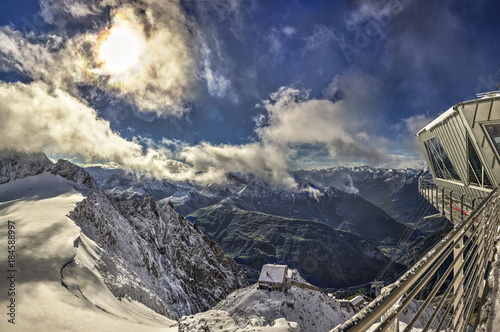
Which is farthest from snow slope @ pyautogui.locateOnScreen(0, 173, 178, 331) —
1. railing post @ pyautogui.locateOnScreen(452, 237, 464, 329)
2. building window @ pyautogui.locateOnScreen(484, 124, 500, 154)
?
building window @ pyautogui.locateOnScreen(484, 124, 500, 154)

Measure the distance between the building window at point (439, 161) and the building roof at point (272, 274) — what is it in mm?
33011

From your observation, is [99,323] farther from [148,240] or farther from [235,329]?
[148,240]

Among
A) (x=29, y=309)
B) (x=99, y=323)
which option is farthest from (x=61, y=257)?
(x=99, y=323)

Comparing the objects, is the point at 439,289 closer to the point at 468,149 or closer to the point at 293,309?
the point at 468,149

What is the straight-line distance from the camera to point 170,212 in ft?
318

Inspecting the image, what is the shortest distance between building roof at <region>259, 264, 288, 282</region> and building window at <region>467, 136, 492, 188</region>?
121 ft

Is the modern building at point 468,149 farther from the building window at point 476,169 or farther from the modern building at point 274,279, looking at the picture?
the modern building at point 274,279

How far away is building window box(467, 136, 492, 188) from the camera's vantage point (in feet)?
57.0

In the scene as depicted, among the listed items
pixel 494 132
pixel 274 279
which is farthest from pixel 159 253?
pixel 494 132

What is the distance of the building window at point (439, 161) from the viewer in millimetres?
23747

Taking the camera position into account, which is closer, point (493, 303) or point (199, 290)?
point (493, 303)

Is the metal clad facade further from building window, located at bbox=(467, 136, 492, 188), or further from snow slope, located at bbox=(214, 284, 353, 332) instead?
snow slope, located at bbox=(214, 284, 353, 332)

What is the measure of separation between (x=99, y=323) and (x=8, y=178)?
60.7 meters

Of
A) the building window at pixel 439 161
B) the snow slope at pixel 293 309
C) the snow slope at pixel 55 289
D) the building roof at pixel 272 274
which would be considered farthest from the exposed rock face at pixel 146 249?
the building window at pixel 439 161
